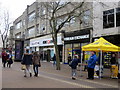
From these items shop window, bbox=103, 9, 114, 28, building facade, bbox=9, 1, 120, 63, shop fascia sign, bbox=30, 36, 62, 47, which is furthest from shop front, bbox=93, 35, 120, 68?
shop fascia sign, bbox=30, 36, 62, 47

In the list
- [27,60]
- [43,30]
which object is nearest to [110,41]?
[27,60]

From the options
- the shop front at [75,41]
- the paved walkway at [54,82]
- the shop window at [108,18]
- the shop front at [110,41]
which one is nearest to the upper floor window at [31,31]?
the shop front at [75,41]

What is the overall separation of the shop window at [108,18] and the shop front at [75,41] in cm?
262

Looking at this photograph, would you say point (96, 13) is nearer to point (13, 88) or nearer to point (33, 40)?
point (13, 88)

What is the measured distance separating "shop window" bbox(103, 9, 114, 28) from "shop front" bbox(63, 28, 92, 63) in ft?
8.60

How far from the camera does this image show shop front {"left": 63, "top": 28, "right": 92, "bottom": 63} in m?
24.8

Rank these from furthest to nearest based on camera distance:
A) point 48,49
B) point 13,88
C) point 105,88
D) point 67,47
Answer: point 48,49 → point 67,47 → point 105,88 → point 13,88

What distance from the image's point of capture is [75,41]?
26.7 m

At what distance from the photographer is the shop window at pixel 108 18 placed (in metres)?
21.5

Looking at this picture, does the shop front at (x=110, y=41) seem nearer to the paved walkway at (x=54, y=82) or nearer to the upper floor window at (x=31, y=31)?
the paved walkway at (x=54, y=82)

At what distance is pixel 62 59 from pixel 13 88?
2191 centimetres

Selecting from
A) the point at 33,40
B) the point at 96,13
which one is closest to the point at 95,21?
the point at 96,13

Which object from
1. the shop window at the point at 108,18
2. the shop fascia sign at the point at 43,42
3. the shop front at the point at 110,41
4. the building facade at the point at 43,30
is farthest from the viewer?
the shop fascia sign at the point at 43,42

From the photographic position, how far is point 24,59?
491 inches
